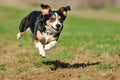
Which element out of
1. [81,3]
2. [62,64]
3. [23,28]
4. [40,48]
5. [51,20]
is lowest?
[81,3]

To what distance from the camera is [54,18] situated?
11.9 meters

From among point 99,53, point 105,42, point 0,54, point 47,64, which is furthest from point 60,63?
point 105,42

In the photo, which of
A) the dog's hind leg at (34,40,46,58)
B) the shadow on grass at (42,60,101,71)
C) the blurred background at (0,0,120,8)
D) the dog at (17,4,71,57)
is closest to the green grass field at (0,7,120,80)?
the shadow on grass at (42,60,101,71)

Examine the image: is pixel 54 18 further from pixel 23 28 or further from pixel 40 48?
pixel 23 28

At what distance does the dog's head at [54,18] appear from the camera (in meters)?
11.8

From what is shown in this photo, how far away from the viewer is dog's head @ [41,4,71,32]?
1184cm

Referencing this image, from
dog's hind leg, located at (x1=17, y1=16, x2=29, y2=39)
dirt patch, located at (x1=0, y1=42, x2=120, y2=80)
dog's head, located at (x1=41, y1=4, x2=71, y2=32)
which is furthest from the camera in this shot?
dog's hind leg, located at (x1=17, y1=16, x2=29, y2=39)

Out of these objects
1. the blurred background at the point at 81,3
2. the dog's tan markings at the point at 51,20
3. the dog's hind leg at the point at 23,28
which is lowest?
the blurred background at the point at 81,3

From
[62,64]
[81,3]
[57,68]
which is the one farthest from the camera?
[81,3]

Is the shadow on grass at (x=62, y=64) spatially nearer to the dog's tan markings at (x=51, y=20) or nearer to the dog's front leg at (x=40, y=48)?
the dog's front leg at (x=40, y=48)

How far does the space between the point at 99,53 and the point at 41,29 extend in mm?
2490

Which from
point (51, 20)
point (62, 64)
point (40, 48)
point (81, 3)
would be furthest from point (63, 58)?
point (81, 3)

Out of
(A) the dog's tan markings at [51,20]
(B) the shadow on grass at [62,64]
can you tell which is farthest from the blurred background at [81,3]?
(A) the dog's tan markings at [51,20]

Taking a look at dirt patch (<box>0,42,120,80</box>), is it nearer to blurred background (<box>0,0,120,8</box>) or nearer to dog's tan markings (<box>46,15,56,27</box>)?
dog's tan markings (<box>46,15,56,27</box>)
